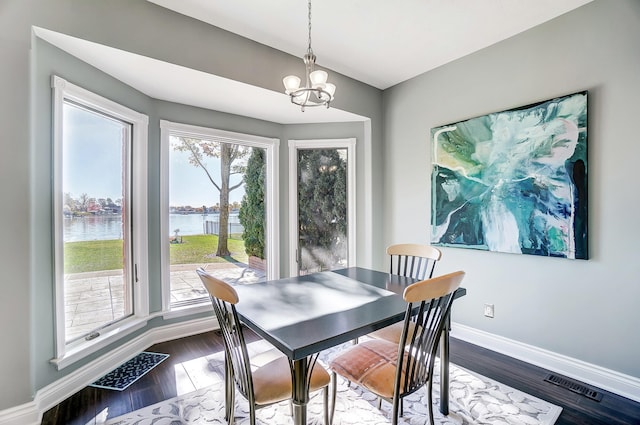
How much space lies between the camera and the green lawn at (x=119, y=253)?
2297 millimetres

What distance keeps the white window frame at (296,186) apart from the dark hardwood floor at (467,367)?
150cm

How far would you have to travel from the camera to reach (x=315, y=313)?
1591 mm

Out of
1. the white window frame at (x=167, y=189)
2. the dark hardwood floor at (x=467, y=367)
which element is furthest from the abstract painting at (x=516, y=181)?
the white window frame at (x=167, y=189)

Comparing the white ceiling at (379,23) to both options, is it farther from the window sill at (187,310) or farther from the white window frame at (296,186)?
the window sill at (187,310)

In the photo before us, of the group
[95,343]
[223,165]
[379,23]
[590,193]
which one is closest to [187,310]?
[95,343]

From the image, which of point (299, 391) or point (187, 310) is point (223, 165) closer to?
point (187, 310)

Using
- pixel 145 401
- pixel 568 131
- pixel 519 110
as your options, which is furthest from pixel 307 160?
pixel 145 401

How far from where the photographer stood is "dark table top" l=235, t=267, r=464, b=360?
130cm

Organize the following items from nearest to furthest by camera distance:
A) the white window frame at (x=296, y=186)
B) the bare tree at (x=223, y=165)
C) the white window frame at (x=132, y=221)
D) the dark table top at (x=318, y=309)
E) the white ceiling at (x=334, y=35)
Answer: the dark table top at (x=318, y=309), the white window frame at (x=132, y=221), the white ceiling at (x=334, y=35), the bare tree at (x=223, y=165), the white window frame at (x=296, y=186)

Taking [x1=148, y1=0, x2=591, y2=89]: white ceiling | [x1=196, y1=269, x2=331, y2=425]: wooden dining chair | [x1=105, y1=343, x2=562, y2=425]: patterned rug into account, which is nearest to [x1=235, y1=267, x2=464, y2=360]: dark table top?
[x1=196, y1=269, x2=331, y2=425]: wooden dining chair

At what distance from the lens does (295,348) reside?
1.18 meters

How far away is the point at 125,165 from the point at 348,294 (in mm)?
2364

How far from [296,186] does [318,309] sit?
2350mm

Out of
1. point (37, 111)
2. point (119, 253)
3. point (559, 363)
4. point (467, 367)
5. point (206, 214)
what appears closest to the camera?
point (37, 111)
